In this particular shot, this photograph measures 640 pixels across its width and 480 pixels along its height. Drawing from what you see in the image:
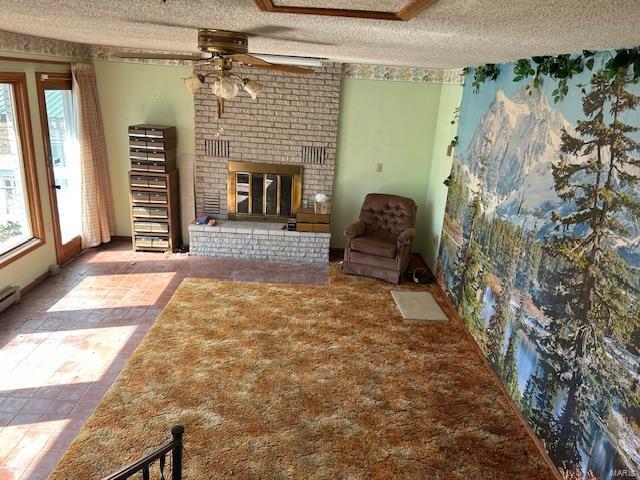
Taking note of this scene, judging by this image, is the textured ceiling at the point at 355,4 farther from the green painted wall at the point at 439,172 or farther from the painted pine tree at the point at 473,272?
the green painted wall at the point at 439,172

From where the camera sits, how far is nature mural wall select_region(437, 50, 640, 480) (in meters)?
2.27

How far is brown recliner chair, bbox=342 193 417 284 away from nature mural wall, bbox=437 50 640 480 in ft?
4.07

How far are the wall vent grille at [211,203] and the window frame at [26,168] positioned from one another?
1.88 meters

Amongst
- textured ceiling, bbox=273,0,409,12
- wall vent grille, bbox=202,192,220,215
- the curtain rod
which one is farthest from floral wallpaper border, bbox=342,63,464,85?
textured ceiling, bbox=273,0,409,12

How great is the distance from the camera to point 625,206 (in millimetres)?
2285

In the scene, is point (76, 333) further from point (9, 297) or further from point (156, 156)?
point (156, 156)

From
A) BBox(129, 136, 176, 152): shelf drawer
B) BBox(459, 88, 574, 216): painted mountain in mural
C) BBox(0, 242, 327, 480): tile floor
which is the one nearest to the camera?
BBox(0, 242, 327, 480): tile floor

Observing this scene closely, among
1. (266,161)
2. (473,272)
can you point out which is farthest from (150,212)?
(473,272)

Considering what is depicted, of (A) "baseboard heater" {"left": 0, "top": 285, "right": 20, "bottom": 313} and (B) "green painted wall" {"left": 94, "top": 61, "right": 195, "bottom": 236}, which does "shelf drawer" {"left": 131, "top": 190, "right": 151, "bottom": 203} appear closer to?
(B) "green painted wall" {"left": 94, "top": 61, "right": 195, "bottom": 236}

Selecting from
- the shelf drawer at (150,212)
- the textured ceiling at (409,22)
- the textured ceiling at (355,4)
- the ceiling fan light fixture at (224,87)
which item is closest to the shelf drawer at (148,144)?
the shelf drawer at (150,212)

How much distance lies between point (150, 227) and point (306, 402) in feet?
11.4

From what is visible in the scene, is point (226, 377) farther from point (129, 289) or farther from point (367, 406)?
point (129, 289)

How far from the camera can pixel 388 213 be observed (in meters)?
5.73

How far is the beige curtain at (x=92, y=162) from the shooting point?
523cm
